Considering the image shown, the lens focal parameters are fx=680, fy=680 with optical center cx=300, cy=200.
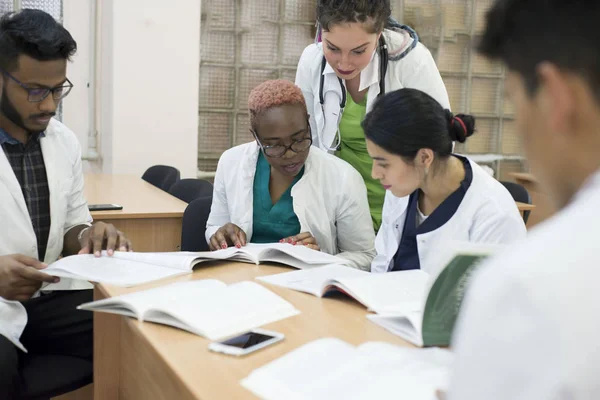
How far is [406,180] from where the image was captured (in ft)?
6.26

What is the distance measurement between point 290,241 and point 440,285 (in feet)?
3.08

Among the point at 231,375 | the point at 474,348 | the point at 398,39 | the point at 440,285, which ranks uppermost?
the point at 398,39

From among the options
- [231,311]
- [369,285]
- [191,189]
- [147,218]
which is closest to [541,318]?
[231,311]

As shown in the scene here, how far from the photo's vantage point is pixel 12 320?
1.76 m

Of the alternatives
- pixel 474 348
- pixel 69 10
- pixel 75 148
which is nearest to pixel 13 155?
pixel 75 148

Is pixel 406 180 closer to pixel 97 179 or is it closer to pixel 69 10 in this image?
pixel 97 179

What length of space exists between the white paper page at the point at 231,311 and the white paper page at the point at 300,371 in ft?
0.60

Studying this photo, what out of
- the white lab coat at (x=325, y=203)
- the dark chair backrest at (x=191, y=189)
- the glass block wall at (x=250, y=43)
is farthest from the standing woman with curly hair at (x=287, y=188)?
the glass block wall at (x=250, y=43)

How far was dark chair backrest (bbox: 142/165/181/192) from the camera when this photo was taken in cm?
384

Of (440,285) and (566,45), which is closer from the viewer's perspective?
(566,45)

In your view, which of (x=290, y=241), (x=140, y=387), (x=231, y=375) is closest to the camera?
(x=231, y=375)

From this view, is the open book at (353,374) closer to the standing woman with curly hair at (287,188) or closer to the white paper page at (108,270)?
the white paper page at (108,270)

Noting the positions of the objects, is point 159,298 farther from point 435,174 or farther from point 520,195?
point 520,195

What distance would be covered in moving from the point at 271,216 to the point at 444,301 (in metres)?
1.18
